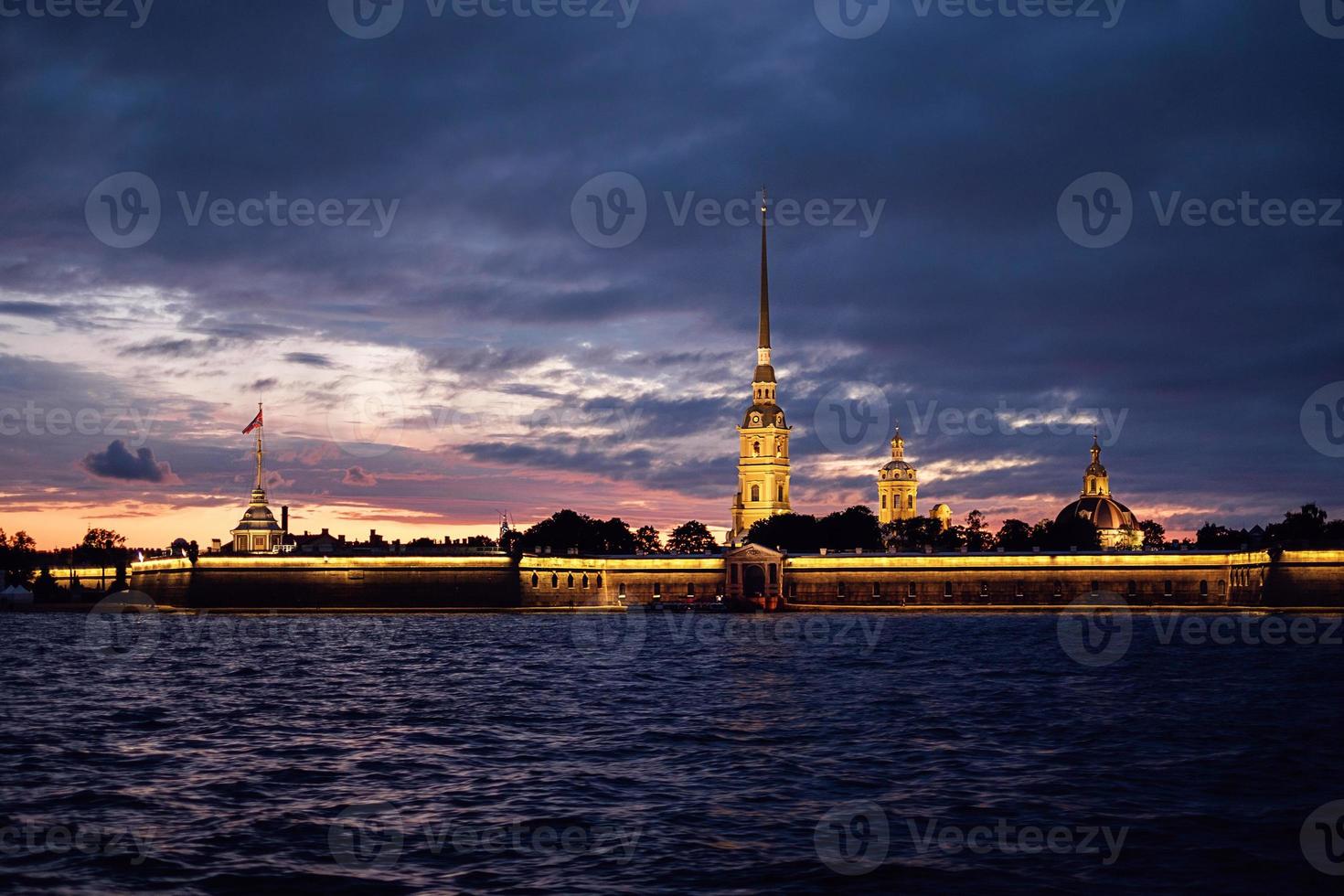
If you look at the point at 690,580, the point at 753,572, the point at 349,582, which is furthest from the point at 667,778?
the point at 690,580

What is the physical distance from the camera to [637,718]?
4081 centimetres

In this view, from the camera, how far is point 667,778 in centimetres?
2936

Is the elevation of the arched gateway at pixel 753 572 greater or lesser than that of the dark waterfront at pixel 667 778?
greater

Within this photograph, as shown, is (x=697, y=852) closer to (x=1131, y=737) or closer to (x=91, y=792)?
(x=91, y=792)

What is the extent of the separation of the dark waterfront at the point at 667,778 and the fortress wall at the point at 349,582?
103m

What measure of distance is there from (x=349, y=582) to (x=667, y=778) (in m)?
144

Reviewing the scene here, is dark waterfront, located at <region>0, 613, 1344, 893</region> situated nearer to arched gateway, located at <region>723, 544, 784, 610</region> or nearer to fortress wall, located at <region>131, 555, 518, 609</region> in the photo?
fortress wall, located at <region>131, 555, 518, 609</region>

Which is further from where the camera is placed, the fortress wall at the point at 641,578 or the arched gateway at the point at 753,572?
the fortress wall at the point at 641,578

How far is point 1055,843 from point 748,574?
499 feet

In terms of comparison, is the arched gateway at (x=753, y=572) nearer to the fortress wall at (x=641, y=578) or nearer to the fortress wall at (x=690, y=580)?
the fortress wall at (x=690, y=580)

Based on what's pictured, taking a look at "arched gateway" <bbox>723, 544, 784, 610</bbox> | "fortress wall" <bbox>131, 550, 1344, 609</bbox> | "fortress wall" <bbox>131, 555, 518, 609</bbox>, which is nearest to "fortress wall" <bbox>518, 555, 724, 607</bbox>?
"fortress wall" <bbox>131, 550, 1344, 609</bbox>

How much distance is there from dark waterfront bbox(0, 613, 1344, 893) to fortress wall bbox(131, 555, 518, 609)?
103 meters

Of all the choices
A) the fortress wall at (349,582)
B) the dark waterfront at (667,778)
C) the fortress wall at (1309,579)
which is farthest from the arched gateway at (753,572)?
the dark waterfront at (667,778)

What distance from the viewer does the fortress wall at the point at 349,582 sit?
6506 inches
